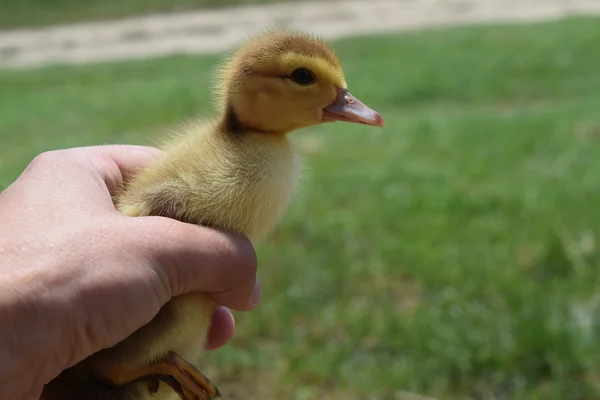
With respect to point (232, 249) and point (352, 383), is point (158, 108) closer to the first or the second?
point (352, 383)

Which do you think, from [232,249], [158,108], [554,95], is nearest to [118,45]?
[158,108]

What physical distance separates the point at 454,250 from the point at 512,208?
0.66m

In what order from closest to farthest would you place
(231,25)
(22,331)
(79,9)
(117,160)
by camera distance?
(22,331) → (117,160) → (231,25) → (79,9)

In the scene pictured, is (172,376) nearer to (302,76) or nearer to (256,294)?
(256,294)

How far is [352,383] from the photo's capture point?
299cm

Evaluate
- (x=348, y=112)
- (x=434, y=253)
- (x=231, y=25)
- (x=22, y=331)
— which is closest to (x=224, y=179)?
(x=348, y=112)

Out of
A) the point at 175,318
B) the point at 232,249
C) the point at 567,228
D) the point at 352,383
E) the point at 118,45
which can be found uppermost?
the point at 232,249

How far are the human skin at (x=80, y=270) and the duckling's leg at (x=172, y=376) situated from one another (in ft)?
0.34

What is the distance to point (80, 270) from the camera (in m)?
1.43

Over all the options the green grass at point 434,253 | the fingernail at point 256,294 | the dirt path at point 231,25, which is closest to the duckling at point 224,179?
the fingernail at point 256,294

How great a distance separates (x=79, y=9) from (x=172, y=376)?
57.4 ft

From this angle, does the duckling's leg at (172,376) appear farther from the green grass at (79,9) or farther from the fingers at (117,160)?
the green grass at (79,9)

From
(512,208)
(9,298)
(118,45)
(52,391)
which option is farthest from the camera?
(118,45)

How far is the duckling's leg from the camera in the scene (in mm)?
1560
